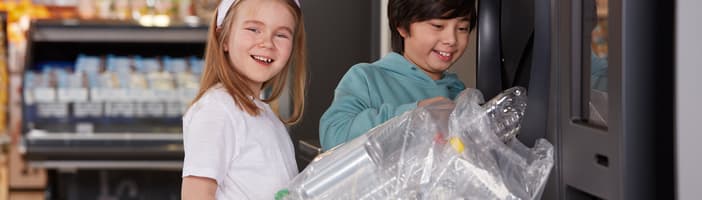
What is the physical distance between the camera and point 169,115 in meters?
3.91

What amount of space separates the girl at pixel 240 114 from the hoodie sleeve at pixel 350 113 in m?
0.09

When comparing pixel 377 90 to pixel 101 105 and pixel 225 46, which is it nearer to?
pixel 225 46

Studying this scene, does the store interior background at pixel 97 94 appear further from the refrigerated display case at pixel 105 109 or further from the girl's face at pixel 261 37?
the girl's face at pixel 261 37

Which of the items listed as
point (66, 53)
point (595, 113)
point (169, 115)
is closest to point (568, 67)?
point (595, 113)

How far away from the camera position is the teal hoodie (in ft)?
5.22

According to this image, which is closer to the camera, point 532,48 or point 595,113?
Result: point 595,113

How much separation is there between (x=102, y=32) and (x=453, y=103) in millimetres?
2920

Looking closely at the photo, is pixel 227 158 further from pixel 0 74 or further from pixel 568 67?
pixel 0 74

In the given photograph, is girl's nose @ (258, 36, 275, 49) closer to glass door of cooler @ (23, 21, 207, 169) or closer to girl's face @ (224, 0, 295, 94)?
girl's face @ (224, 0, 295, 94)

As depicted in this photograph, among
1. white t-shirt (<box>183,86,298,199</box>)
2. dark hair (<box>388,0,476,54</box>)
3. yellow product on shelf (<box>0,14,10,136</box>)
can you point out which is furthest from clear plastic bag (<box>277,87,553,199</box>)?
yellow product on shelf (<box>0,14,10,136</box>)

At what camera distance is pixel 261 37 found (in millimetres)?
1445

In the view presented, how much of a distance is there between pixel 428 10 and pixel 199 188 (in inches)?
18.2

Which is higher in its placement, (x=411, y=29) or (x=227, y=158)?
(x=411, y=29)

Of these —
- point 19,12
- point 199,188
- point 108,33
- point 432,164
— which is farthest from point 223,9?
point 19,12
